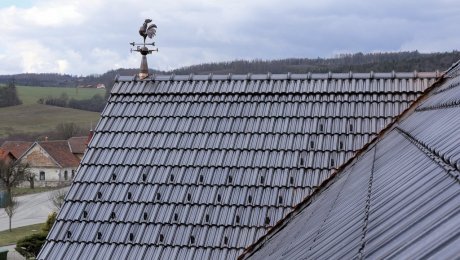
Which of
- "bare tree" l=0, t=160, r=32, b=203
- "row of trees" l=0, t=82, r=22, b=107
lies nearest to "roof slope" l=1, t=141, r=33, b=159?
"bare tree" l=0, t=160, r=32, b=203

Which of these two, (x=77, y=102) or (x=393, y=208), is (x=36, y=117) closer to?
(x=77, y=102)

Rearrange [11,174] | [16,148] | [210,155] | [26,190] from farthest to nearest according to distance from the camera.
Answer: [16,148], [26,190], [11,174], [210,155]

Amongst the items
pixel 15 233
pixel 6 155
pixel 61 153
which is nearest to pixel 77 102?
pixel 6 155

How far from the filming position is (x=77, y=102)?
89562 millimetres

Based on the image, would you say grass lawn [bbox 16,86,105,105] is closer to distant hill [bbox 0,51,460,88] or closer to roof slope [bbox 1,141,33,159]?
distant hill [bbox 0,51,460,88]

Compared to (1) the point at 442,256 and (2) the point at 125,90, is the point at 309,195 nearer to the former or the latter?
(2) the point at 125,90

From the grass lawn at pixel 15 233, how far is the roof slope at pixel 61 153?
70.3 feet

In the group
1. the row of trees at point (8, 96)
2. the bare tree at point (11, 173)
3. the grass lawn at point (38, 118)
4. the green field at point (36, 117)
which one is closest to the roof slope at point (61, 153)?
the bare tree at point (11, 173)

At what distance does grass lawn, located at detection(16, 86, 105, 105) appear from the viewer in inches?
3706

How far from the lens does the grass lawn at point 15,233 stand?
108 ft

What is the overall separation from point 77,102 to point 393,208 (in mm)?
89654

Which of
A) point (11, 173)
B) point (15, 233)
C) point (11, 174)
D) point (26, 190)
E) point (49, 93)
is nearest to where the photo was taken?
point (15, 233)

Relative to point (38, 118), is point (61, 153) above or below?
below

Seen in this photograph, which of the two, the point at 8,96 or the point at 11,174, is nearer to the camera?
the point at 11,174
